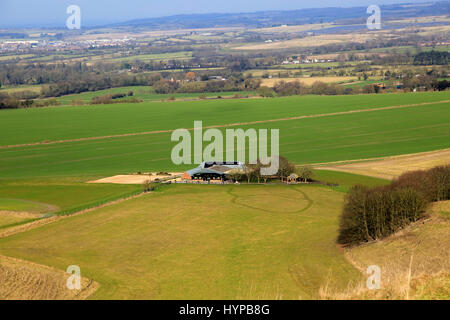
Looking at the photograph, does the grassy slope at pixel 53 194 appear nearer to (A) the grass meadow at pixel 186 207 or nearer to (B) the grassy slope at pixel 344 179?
(A) the grass meadow at pixel 186 207

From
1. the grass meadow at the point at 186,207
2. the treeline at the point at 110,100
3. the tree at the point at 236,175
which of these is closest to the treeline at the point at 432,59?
the grass meadow at the point at 186,207

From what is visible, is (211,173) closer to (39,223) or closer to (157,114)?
(39,223)

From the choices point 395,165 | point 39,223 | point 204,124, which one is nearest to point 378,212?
point 39,223

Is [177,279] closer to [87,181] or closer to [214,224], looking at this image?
[214,224]

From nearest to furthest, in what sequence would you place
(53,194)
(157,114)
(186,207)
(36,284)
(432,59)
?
1. (36,284)
2. (186,207)
3. (53,194)
4. (157,114)
5. (432,59)
